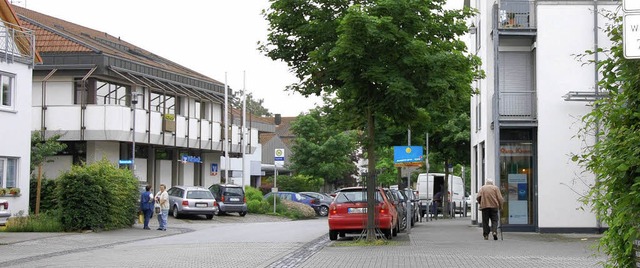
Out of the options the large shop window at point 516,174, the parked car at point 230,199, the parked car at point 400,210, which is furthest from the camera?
the parked car at point 230,199

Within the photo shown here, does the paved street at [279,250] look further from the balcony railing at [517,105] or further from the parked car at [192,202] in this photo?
the parked car at [192,202]

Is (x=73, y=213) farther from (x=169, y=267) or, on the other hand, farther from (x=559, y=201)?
(x=559, y=201)

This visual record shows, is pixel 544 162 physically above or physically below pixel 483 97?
below

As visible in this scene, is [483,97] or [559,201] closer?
[559,201]

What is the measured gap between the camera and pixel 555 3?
25750 mm

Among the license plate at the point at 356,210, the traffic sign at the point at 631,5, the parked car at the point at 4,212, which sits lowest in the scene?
the parked car at the point at 4,212

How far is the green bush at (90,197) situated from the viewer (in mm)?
26906

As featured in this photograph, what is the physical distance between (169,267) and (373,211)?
7.30 m

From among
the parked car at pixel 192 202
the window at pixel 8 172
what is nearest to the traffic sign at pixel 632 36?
the window at pixel 8 172

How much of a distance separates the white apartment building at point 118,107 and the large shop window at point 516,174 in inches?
660

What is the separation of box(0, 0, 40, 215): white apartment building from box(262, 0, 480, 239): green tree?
10.6m

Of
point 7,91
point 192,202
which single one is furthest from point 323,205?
point 7,91

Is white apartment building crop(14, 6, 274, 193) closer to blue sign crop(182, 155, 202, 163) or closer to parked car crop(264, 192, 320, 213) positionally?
blue sign crop(182, 155, 202, 163)

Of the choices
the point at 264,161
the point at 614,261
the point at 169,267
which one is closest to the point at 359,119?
the point at 169,267
